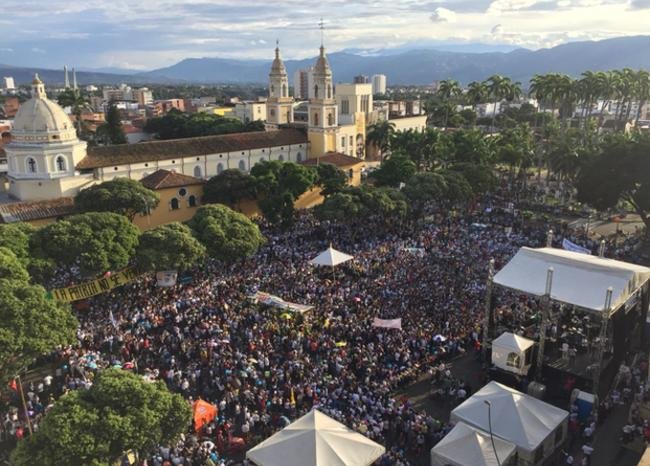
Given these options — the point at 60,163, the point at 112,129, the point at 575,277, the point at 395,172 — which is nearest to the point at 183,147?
the point at 60,163

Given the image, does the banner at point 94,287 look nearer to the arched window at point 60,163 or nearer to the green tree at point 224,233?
the green tree at point 224,233

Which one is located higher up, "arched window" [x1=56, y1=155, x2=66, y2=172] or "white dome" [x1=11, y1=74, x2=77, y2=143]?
"white dome" [x1=11, y1=74, x2=77, y2=143]

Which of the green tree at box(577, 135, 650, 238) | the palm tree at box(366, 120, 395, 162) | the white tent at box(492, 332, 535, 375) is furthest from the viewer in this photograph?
the palm tree at box(366, 120, 395, 162)

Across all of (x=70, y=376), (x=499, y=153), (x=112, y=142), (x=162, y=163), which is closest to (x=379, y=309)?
(x=70, y=376)

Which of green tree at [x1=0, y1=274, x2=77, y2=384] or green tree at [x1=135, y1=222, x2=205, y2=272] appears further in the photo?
green tree at [x1=135, y1=222, x2=205, y2=272]

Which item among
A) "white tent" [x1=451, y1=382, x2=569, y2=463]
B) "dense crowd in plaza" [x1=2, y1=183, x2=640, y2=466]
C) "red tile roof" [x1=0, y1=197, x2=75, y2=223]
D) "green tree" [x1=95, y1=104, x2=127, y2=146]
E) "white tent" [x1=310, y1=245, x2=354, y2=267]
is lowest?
"dense crowd in plaza" [x1=2, y1=183, x2=640, y2=466]

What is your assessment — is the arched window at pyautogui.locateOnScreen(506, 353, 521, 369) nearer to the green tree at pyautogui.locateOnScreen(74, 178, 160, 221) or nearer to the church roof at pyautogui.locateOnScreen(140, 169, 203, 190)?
the green tree at pyautogui.locateOnScreen(74, 178, 160, 221)

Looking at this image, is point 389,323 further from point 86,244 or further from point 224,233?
point 86,244

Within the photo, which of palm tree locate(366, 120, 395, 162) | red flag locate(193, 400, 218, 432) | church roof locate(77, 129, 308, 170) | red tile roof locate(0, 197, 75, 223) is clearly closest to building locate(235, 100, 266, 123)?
palm tree locate(366, 120, 395, 162)

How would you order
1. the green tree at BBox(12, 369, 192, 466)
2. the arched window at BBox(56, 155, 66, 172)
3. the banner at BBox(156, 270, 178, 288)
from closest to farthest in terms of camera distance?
the green tree at BBox(12, 369, 192, 466), the banner at BBox(156, 270, 178, 288), the arched window at BBox(56, 155, 66, 172)
